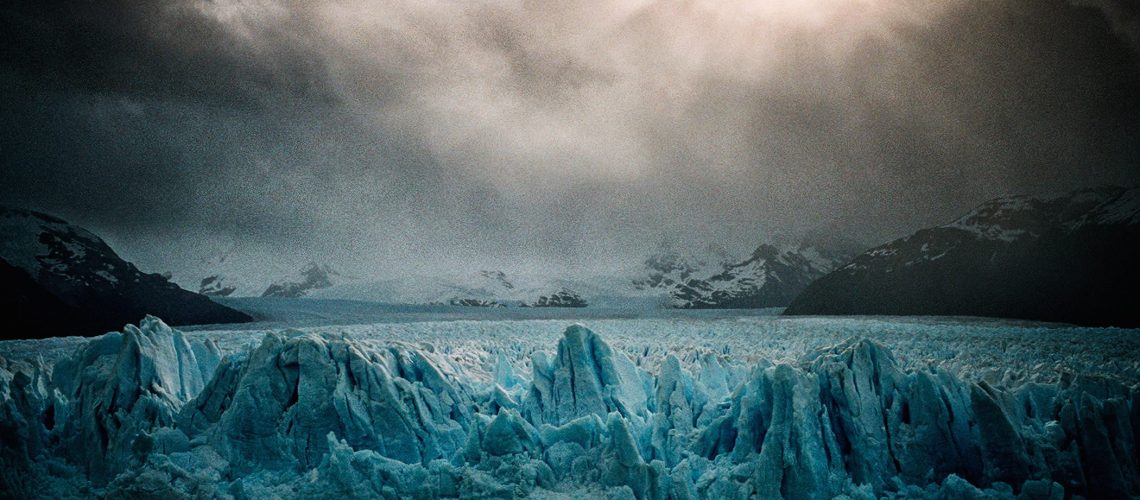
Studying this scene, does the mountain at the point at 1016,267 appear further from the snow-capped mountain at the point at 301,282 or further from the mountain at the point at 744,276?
the snow-capped mountain at the point at 301,282

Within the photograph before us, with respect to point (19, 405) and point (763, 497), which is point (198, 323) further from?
point (763, 497)

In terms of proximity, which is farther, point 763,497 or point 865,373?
point 865,373

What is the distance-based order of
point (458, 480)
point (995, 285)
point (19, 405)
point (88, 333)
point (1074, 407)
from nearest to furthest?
point (1074, 407), point (458, 480), point (19, 405), point (88, 333), point (995, 285)

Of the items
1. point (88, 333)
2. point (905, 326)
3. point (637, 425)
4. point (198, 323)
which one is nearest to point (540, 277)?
point (198, 323)

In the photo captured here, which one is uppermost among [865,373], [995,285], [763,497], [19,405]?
[995,285]

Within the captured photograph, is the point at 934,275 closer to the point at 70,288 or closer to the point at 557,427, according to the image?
the point at 557,427

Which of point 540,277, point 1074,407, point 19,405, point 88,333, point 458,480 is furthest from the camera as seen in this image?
point 540,277

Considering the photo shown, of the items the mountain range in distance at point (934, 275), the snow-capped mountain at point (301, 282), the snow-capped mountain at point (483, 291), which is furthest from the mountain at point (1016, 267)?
the snow-capped mountain at point (301, 282)
